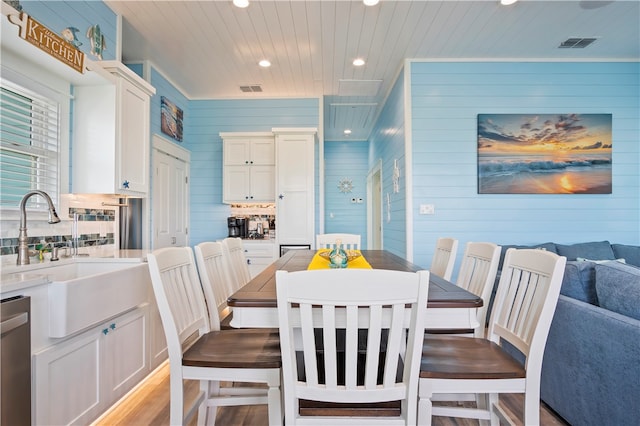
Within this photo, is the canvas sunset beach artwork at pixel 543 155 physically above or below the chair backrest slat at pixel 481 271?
above

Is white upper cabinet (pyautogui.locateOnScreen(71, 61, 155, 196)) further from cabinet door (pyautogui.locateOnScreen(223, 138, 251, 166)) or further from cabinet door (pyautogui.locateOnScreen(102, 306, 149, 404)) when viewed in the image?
cabinet door (pyautogui.locateOnScreen(223, 138, 251, 166))

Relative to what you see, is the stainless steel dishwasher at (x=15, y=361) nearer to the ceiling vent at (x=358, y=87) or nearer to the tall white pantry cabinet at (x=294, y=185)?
the tall white pantry cabinet at (x=294, y=185)

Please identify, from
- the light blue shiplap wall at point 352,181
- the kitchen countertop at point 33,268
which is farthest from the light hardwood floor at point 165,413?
the light blue shiplap wall at point 352,181

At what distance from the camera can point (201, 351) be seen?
1.44 metres

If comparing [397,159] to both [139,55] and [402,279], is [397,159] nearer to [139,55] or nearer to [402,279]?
[139,55]

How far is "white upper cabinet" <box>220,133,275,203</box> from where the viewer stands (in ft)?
15.2

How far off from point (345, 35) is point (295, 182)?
190 centimetres

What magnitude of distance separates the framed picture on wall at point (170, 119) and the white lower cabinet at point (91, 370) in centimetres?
273

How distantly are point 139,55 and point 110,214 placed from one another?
2.00 m

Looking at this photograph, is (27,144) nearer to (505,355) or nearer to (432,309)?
(432,309)

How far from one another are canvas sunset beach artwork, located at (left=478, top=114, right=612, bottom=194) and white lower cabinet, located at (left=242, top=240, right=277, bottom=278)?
8.87 feet

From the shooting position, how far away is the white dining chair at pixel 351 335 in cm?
92

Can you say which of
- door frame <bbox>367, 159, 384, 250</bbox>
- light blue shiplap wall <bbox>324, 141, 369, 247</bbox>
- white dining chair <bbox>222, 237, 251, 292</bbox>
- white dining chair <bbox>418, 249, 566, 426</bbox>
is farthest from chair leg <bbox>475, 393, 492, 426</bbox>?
light blue shiplap wall <bbox>324, 141, 369, 247</bbox>

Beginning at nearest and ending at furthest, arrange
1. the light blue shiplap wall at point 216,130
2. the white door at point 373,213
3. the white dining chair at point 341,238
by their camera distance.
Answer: the white dining chair at point 341,238
the light blue shiplap wall at point 216,130
the white door at point 373,213
